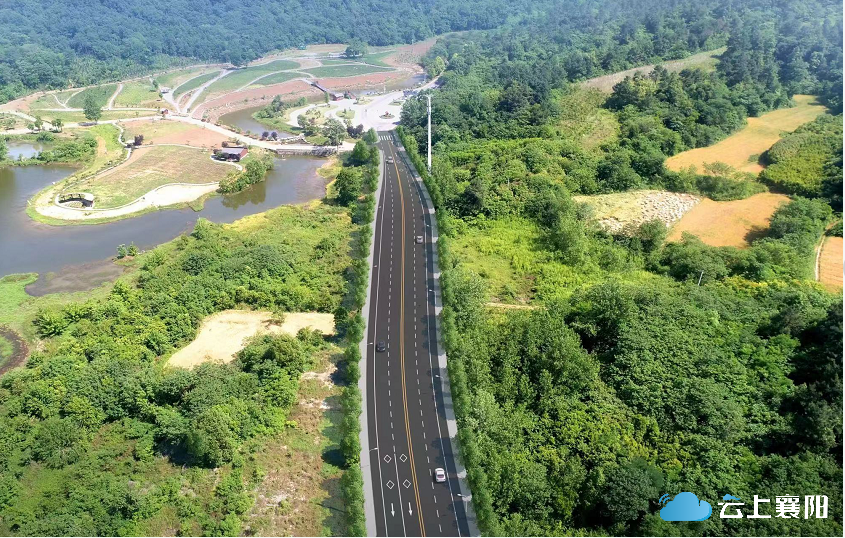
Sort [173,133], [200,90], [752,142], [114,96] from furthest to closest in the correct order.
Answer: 1. [200,90]
2. [114,96]
3. [173,133]
4. [752,142]

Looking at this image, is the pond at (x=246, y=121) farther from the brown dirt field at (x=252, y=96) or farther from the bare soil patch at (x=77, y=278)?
the bare soil patch at (x=77, y=278)

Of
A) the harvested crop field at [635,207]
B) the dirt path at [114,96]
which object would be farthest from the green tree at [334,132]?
the dirt path at [114,96]

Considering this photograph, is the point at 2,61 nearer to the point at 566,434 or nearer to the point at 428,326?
the point at 428,326

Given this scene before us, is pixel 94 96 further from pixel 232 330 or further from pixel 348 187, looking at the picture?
pixel 232 330

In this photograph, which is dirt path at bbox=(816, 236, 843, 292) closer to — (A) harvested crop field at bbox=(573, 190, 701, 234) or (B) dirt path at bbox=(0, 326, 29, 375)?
(A) harvested crop field at bbox=(573, 190, 701, 234)

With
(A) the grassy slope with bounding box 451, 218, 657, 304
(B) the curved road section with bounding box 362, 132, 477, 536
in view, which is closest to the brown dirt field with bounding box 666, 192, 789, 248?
(A) the grassy slope with bounding box 451, 218, 657, 304

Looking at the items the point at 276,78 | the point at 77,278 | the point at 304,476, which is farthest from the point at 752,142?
the point at 276,78

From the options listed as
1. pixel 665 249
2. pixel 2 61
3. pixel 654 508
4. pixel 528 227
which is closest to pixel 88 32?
pixel 2 61
